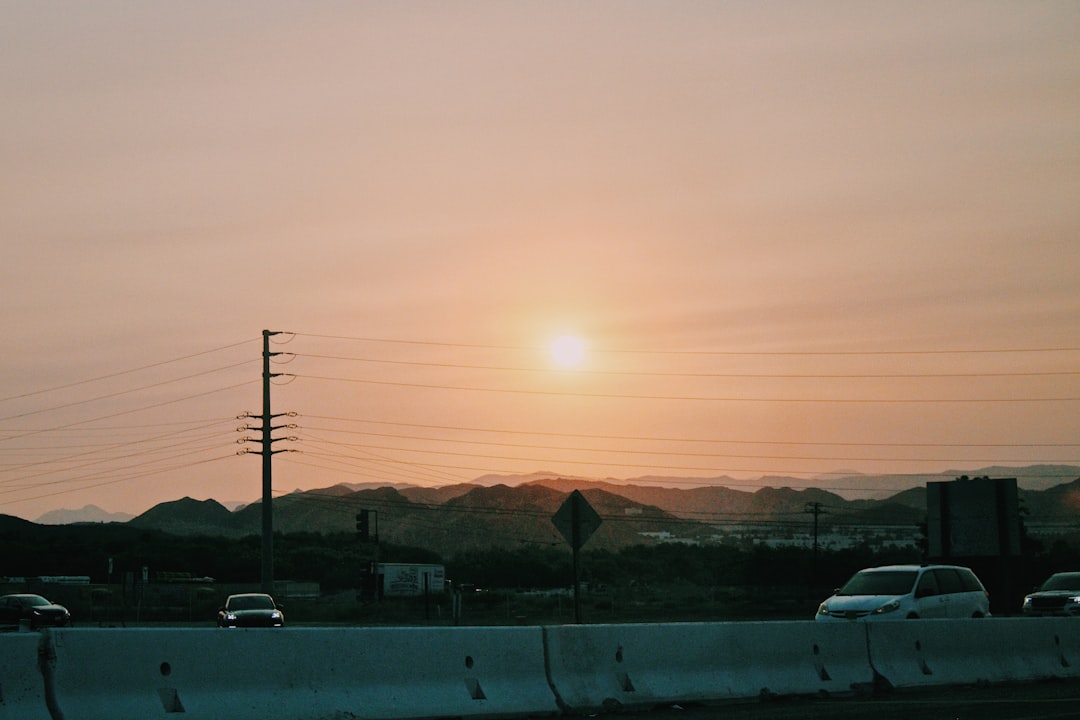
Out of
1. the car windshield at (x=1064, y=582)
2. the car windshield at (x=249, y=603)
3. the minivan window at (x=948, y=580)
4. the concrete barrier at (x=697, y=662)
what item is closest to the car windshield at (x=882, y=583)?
the minivan window at (x=948, y=580)

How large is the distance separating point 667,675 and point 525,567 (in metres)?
118

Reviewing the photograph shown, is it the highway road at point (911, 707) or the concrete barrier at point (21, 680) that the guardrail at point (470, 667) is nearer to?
the concrete barrier at point (21, 680)

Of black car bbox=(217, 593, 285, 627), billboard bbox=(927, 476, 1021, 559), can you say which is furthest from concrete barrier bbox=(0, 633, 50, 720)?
black car bbox=(217, 593, 285, 627)

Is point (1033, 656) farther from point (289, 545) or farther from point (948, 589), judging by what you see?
point (289, 545)

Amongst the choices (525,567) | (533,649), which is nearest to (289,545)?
(525,567)

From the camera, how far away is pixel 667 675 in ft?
51.2

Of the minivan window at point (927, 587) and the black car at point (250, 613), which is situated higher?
the minivan window at point (927, 587)

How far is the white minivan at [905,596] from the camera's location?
78.8 feet

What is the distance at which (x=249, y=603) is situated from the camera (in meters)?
43.9

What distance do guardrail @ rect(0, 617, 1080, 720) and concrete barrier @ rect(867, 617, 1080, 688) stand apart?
0.08ft

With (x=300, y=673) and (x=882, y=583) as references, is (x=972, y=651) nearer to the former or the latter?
(x=882, y=583)

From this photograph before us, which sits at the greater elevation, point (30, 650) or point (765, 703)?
point (30, 650)

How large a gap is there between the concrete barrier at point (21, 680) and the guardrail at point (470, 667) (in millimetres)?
10

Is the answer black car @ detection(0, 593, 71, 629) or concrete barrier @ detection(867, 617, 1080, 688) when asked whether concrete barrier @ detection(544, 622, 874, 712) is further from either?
black car @ detection(0, 593, 71, 629)
